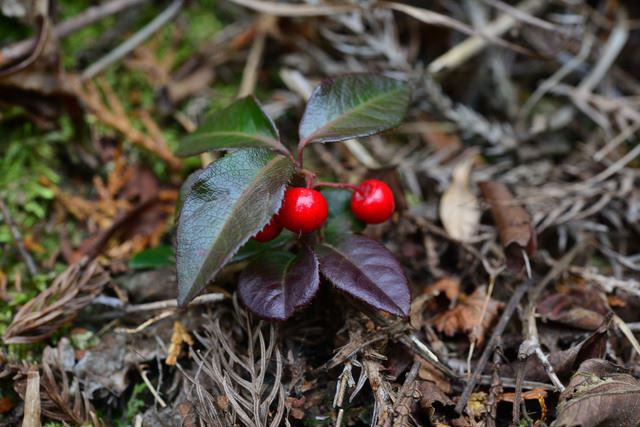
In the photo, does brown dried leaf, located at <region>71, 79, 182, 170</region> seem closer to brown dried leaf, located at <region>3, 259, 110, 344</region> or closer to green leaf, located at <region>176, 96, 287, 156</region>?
green leaf, located at <region>176, 96, 287, 156</region>

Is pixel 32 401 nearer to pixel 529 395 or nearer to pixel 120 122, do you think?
pixel 120 122

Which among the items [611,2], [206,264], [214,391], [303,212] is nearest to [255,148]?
[303,212]

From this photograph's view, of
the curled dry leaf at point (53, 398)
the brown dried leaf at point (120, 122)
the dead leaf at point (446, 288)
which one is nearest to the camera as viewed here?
the curled dry leaf at point (53, 398)

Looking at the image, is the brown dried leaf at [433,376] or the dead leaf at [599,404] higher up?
the dead leaf at [599,404]

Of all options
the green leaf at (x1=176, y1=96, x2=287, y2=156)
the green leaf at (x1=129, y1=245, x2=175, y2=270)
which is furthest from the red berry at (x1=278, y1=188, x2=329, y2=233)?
the green leaf at (x1=129, y1=245, x2=175, y2=270)

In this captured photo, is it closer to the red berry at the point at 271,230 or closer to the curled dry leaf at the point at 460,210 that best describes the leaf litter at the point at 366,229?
the curled dry leaf at the point at 460,210

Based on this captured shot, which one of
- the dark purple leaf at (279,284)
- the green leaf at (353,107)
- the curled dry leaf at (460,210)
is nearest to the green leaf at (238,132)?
the green leaf at (353,107)

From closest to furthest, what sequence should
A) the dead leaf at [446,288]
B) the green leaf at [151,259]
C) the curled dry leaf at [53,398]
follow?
the curled dry leaf at [53,398], the dead leaf at [446,288], the green leaf at [151,259]

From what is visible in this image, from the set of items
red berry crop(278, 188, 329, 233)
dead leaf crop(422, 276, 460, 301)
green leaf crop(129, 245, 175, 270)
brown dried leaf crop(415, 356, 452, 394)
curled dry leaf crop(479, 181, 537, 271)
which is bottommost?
brown dried leaf crop(415, 356, 452, 394)
